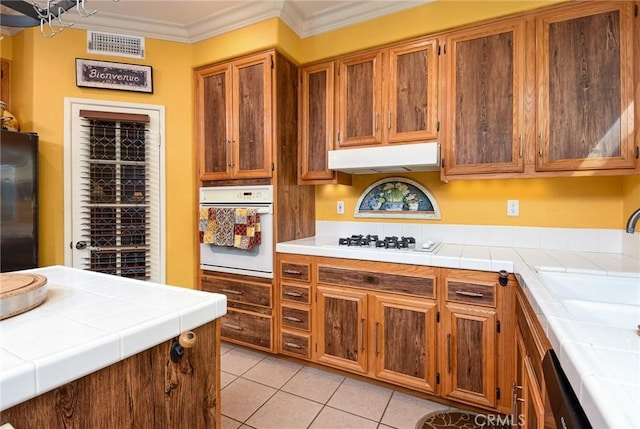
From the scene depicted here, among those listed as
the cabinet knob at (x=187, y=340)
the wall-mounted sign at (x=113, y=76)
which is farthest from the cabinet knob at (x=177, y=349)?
the wall-mounted sign at (x=113, y=76)

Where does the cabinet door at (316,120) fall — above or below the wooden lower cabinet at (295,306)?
above

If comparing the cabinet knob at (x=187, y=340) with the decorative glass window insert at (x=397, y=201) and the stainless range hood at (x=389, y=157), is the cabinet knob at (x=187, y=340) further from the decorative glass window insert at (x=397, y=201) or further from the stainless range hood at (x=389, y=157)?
the decorative glass window insert at (x=397, y=201)

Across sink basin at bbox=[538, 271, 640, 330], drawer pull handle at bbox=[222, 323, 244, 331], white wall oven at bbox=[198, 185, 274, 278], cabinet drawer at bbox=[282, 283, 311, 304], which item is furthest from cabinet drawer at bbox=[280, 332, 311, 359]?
sink basin at bbox=[538, 271, 640, 330]

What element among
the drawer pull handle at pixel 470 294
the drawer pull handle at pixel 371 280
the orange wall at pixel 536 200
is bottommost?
the drawer pull handle at pixel 470 294

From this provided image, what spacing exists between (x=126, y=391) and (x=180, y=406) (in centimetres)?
19

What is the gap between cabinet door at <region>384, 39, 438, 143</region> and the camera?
7.06ft

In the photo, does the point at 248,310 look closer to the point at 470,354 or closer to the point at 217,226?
the point at 217,226

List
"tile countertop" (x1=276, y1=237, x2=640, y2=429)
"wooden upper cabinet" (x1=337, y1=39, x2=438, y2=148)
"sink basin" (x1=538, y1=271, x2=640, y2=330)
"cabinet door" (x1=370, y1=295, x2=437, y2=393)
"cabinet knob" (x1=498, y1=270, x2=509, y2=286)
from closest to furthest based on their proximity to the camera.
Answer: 1. "tile countertop" (x1=276, y1=237, x2=640, y2=429)
2. "sink basin" (x1=538, y1=271, x2=640, y2=330)
3. "cabinet knob" (x1=498, y1=270, x2=509, y2=286)
4. "cabinet door" (x1=370, y1=295, x2=437, y2=393)
5. "wooden upper cabinet" (x1=337, y1=39, x2=438, y2=148)

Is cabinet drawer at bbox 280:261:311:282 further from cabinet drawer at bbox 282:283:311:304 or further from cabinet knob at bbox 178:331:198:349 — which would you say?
cabinet knob at bbox 178:331:198:349

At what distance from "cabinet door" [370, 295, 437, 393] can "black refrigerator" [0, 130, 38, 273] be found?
2.46 m

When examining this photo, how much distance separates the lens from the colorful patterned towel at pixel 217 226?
2506 millimetres

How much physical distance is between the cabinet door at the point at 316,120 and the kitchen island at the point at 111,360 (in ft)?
5.63

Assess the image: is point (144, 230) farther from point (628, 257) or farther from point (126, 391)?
point (628, 257)

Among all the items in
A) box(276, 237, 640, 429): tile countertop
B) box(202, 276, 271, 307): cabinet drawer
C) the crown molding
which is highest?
the crown molding
